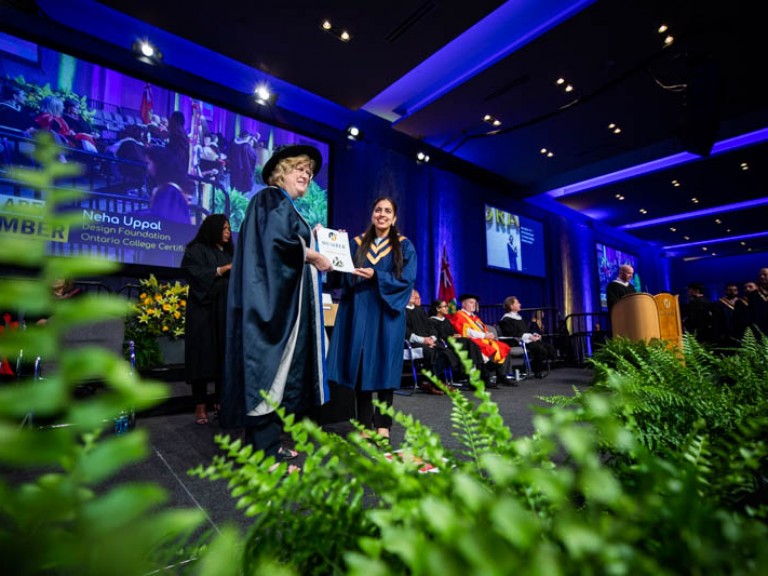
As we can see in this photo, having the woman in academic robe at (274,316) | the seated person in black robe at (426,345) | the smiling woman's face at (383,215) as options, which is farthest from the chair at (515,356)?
the woman in academic robe at (274,316)

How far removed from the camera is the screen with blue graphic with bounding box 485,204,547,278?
1020cm

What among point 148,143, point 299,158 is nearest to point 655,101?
point 299,158

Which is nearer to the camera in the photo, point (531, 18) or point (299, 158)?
point (299, 158)

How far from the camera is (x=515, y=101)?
7.30 metres

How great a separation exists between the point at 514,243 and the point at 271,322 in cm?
960

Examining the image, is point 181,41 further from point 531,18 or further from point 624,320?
point 624,320

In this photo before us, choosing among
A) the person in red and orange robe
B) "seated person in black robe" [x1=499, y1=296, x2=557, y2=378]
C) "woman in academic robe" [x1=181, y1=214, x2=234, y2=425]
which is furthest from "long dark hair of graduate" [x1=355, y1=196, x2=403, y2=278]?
"seated person in black robe" [x1=499, y1=296, x2=557, y2=378]

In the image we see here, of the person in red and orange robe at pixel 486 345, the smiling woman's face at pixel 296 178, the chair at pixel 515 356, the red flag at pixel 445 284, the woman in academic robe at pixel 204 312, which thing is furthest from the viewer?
the red flag at pixel 445 284

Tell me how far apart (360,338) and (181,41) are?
560 centimetres

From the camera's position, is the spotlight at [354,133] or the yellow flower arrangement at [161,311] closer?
the yellow flower arrangement at [161,311]

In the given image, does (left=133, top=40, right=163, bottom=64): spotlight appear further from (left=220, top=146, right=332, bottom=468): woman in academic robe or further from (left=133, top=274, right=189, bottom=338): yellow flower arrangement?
(left=220, top=146, right=332, bottom=468): woman in academic robe

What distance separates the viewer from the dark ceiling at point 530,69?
5227mm

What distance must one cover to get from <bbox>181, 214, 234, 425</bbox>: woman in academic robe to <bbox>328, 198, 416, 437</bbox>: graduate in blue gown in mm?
1082

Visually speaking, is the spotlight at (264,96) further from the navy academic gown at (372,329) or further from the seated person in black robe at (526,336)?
the seated person in black robe at (526,336)
